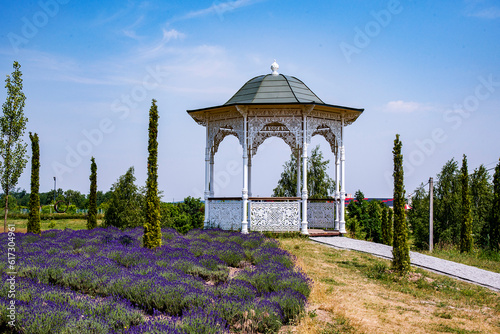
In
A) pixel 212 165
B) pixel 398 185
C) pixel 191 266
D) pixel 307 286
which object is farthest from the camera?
pixel 212 165

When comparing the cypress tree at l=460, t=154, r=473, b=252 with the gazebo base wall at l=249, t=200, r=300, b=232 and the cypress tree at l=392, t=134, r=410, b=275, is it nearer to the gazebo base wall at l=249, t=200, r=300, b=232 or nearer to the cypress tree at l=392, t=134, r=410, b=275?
the gazebo base wall at l=249, t=200, r=300, b=232

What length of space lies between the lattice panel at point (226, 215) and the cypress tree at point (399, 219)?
5.96 meters

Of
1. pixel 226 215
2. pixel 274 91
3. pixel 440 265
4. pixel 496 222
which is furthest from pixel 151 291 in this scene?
pixel 496 222

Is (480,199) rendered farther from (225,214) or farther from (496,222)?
(225,214)

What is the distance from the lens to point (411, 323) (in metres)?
5.71

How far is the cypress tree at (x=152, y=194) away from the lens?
9.93 metres

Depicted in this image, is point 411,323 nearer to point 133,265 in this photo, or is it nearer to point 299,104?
point 133,265

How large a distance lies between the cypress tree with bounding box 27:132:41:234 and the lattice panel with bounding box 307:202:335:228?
9.57m

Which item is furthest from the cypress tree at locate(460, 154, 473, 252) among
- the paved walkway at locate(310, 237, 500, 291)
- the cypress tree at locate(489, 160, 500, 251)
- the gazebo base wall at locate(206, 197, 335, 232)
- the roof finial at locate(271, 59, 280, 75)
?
the roof finial at locate(271, 59, 280, 75)

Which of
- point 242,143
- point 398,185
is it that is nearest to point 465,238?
point 398,185

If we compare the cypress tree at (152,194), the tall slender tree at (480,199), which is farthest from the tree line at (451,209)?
the cypress tree at (152,194)

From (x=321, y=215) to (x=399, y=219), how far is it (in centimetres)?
638

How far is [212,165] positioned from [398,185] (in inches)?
314

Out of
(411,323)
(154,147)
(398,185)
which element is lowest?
(411,323)
